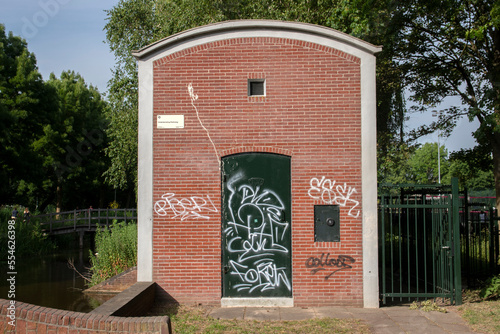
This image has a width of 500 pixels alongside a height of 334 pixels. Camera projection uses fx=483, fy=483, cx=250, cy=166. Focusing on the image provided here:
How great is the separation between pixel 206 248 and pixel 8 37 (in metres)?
Result: 31.0

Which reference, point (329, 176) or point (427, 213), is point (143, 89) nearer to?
point (329, 176)

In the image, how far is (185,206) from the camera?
954cm

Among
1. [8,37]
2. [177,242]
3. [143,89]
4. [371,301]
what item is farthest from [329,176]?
[8,37]

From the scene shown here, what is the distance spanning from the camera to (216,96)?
380 inches

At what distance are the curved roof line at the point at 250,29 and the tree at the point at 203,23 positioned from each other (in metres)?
6.04

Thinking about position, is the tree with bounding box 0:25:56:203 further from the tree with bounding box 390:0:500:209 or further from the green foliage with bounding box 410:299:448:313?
the green foliage with bounding box 410:299:448:313

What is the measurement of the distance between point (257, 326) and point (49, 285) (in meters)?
12.3

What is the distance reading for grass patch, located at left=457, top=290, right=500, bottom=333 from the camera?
7.96 m

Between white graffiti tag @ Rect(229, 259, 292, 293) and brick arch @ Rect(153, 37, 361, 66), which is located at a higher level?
brick arch @ Rect(153, 37, 361, 66)

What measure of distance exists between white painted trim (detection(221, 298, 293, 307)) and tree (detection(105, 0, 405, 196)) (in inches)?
376

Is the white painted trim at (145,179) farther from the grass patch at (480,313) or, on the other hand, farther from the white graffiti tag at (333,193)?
the grass patch at (480,313)

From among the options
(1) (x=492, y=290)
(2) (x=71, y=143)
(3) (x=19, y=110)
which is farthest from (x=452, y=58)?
(2) (x=71, y=143)

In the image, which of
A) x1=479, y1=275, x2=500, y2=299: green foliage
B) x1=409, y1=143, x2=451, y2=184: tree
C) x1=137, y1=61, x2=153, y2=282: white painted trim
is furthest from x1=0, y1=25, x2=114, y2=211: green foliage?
x1=409, y1=143, x2=451, y2=184: tree

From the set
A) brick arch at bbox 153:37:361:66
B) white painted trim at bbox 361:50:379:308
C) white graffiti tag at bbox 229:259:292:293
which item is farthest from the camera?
brick arch at bbox 153:37:361:66
